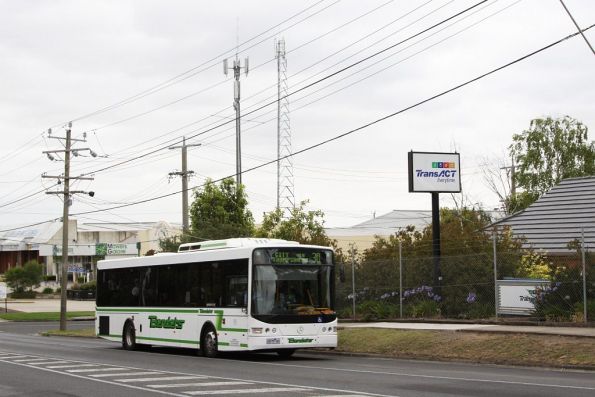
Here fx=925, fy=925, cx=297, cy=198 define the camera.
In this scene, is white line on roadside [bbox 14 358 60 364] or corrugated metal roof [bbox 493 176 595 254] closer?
white line on roadside [bbox 14 358 60 364]

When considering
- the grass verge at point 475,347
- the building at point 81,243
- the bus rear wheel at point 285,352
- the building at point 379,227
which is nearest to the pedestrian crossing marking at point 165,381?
the bus rear wheel at point 285,352

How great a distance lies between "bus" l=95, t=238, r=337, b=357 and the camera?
72.6ft

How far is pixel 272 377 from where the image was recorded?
17.1m

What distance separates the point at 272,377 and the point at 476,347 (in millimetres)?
Result: 6343

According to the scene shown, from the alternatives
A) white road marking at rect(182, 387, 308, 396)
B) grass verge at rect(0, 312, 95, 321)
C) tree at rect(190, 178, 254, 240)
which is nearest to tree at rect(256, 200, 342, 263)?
tree at rect(190, 178, 254, 240)

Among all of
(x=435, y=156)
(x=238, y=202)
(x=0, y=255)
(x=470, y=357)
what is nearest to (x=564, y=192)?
(x=435, y=156)

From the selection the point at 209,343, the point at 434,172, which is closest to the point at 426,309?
the point at 434,172

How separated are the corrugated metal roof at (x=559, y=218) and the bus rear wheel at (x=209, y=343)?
1343 centimetres

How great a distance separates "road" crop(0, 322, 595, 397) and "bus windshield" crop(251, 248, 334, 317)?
1233 mm

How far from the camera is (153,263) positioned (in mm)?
27094

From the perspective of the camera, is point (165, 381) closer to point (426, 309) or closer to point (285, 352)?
point (285, 352)

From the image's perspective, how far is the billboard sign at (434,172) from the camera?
31.1 m

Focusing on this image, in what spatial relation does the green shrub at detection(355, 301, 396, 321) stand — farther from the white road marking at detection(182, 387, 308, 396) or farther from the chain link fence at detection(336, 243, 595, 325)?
the white road marking at detection(182, 387, 308, 396)

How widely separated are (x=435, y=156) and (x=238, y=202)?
2677cm
